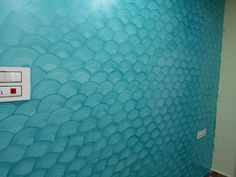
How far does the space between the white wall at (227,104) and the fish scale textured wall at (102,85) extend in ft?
1.57

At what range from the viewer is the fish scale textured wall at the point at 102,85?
942mm

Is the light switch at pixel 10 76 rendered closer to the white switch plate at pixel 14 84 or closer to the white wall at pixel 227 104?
the white switch plate at pixel 14 84

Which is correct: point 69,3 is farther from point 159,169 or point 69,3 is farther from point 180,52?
point 159,169

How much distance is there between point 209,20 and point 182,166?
4.78ft

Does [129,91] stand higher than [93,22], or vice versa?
[93,22]

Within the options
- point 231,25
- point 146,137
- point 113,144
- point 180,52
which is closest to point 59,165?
point 113,144

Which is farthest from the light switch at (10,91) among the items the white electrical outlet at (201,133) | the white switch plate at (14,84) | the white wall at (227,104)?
the white wall at (227,104)

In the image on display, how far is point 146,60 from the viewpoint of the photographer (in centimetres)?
151

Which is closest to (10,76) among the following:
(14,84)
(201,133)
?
(14,84)

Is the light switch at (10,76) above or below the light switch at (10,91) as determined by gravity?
above

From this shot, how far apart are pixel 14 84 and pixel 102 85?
48 cm

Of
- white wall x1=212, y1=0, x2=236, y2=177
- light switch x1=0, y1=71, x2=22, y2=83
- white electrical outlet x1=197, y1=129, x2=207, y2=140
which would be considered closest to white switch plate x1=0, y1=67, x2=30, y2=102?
light switch x1=0, y1=71, x2=22, y2=83

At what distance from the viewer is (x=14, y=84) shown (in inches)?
35.6

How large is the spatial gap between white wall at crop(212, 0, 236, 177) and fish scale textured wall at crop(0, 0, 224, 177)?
48cm
